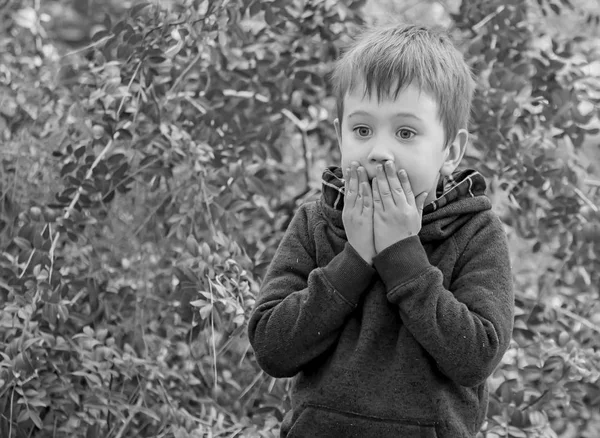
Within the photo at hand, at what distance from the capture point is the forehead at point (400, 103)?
1885 mm

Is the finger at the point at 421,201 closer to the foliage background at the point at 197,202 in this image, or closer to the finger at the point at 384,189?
the finger at the point at 384,189

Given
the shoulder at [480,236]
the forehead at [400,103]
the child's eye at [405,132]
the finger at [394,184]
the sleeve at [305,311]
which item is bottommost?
the sleeve at [305,311]

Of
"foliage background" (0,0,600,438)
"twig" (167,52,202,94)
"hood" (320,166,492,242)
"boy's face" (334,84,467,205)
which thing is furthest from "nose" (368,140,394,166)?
"twig" (167,52,202,94)

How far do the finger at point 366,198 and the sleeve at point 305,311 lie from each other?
8 cm

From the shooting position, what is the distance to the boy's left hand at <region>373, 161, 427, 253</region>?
1866 millimetres

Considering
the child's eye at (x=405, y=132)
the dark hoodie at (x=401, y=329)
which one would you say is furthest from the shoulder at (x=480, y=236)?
the child's eye at (x=405, y=132)

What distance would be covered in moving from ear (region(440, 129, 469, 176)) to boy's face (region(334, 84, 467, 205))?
0.07 metres

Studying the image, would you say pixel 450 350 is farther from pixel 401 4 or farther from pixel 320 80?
pixel 401 4

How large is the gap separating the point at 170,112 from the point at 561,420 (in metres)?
1.71

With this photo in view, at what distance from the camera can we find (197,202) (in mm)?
2914

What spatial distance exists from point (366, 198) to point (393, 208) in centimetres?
6

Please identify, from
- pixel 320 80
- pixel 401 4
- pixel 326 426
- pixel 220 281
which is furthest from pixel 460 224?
pixel 401 4

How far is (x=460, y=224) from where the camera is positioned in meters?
1.94

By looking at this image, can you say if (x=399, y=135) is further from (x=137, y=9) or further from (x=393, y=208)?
(x=137, y=9)
